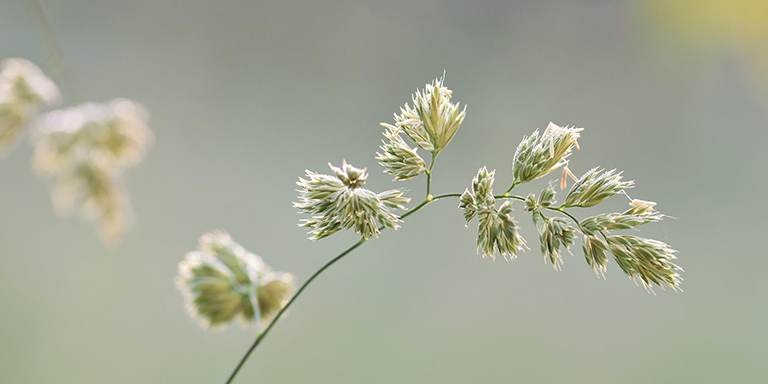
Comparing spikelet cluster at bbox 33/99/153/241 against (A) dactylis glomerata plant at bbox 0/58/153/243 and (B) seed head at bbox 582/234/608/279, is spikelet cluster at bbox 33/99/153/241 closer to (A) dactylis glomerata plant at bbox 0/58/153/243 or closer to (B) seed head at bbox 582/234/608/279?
(A) dactylis glomerata plant at bbox 0/58/153/243

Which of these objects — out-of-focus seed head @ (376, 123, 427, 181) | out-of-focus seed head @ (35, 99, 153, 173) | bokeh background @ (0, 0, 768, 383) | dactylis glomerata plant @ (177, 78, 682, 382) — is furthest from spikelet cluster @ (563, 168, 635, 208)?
bokeh background @ (0, 0, 768, 383)

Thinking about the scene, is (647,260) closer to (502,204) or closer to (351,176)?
(502,204)

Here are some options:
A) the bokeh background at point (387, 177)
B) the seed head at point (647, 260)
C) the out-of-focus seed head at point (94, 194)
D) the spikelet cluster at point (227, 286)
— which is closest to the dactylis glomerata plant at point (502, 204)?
the seed head at point (647, 260)

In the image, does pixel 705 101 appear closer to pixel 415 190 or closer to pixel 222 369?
pixel 415 190

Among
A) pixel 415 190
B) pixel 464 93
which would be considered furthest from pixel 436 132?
pixel 464 93

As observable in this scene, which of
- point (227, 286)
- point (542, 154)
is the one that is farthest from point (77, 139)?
point (542, 154)

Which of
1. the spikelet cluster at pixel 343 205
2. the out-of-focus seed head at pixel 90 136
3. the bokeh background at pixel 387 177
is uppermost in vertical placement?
the bokeh background at pixel 387 177

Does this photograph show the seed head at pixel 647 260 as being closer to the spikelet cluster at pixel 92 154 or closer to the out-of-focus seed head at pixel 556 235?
the out-of-focus seed head at pixel 556 235
